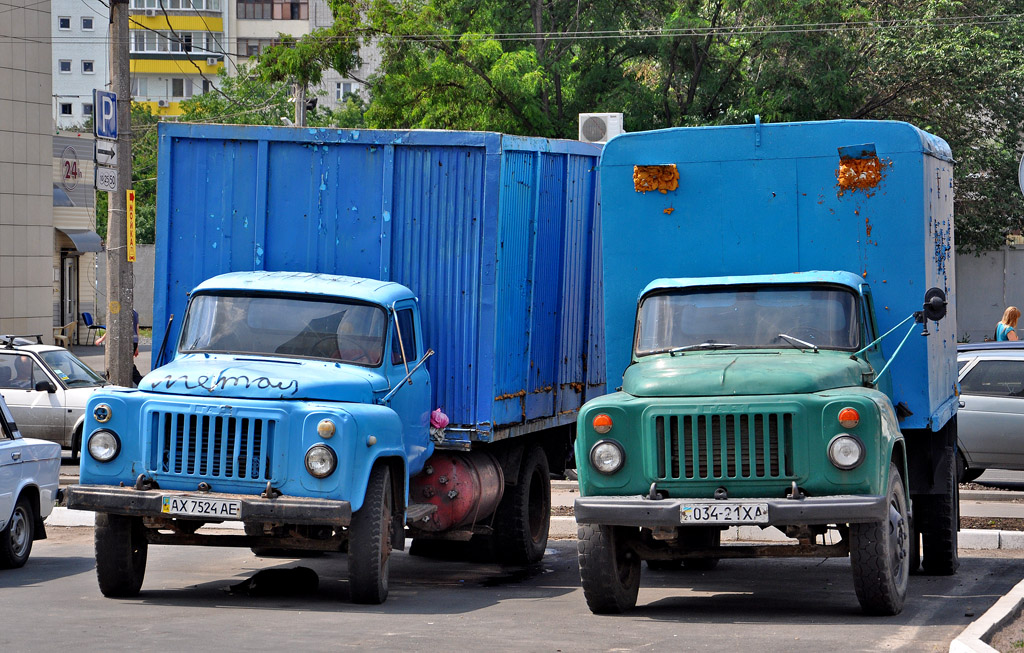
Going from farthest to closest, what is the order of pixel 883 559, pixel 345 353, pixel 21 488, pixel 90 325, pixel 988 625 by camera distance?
pixel 90 325
pixel 21 488
pixel 345 353
pixel 883 559
pixel 988 625

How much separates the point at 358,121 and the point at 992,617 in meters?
49.5

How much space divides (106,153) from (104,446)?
8.78 m

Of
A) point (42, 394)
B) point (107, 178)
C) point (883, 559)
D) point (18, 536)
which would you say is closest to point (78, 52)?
point (42, 394)

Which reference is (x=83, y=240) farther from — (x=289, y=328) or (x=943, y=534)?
(x=943, y=534)

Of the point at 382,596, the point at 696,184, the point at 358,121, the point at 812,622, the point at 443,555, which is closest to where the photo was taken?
the point at 812,622

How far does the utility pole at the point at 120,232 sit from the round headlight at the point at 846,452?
1090cm

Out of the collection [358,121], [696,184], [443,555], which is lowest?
[443,555]

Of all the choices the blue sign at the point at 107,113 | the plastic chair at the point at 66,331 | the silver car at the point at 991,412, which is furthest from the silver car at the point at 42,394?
the plastic chair at the point at 66,331

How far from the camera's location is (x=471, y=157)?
10.6m

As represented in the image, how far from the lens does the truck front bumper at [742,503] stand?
26.8 ft

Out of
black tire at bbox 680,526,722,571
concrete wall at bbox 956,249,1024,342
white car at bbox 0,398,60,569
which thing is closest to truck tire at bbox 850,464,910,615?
black tire at bbox 680,526,722,571

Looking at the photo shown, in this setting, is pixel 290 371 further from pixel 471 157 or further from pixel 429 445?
pixel 471 157

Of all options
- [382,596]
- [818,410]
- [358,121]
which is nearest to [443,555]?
[382,596]

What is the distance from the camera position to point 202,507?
346 inches
